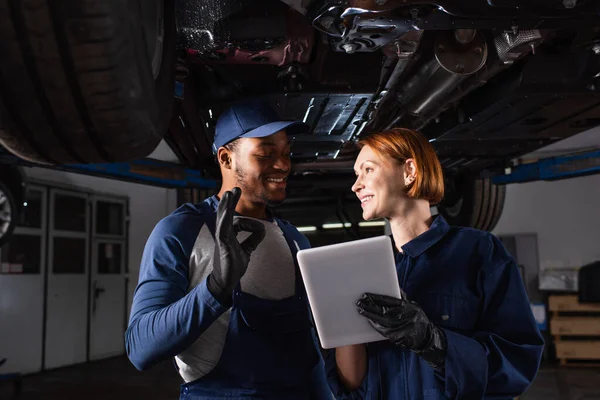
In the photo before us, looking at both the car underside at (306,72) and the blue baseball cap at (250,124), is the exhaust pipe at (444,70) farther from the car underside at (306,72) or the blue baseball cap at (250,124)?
the blue baseball cap at (250,124)

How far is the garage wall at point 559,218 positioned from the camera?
752cm

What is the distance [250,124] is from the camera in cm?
154

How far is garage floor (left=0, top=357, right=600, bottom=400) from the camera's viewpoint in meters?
5.00

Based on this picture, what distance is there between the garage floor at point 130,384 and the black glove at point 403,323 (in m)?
4.16

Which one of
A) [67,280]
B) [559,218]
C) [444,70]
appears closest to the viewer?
[444,70]

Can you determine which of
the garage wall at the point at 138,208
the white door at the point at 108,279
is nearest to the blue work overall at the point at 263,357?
the white door at the point at 108,279

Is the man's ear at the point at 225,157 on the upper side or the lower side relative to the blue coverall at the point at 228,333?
upper

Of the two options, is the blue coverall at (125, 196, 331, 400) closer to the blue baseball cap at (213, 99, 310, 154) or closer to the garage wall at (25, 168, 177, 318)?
the blue baseball cap at (213, 99, 310, 154)

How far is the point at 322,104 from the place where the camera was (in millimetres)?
2369

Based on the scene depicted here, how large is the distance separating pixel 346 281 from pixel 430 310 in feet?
0.73

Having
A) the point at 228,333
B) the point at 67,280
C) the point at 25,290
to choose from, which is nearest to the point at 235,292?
the point at 228,333

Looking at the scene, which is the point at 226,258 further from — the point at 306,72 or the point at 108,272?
the point at 108,272

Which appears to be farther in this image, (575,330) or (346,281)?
(575,330)

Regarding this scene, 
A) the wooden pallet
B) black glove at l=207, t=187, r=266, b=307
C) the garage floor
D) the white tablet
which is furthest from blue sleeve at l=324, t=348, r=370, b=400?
the wooden pallet
